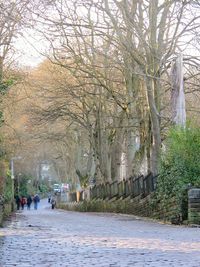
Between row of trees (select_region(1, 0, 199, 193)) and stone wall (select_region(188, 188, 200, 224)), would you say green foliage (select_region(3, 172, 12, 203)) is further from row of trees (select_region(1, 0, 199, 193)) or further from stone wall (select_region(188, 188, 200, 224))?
stone wall (select_region(188, 188, 200, 224))

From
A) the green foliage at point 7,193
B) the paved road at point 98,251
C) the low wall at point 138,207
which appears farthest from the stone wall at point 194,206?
the green foliage at point 7,193

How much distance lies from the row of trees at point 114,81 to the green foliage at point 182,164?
4.03 metres

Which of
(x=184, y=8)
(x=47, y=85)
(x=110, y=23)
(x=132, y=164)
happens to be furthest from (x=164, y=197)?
(x=47, y=85)

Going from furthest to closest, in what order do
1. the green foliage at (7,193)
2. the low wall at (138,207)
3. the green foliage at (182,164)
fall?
1. the green foliage at (7,193)
2. the low wall at (138,207)
3. the green foliage at (182,164)

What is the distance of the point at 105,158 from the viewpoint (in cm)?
4178

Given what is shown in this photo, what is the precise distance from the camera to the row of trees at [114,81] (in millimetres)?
27516

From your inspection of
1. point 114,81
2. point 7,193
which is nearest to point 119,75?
point 114,81

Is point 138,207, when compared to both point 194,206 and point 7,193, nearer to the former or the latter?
point 194,206

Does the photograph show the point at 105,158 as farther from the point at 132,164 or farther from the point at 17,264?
the point at 17,264

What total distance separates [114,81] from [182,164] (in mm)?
13937

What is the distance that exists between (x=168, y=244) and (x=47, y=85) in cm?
2802

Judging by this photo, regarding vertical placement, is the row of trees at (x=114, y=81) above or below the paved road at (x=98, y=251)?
above

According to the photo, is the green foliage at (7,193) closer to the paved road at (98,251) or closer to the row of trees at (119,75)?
the row of trees at (119,75)

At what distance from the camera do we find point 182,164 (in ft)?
71.7
